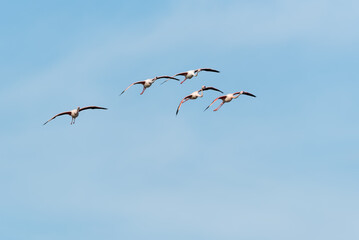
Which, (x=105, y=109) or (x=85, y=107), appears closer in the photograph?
(x=105, y=109)

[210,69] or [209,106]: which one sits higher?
[210,69]

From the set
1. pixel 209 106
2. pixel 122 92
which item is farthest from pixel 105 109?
pixel 209 106

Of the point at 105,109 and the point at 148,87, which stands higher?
the point at 148,87

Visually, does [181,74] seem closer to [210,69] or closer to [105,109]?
[210,69]

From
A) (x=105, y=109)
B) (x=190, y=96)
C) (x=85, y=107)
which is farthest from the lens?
(x=190, y=96)

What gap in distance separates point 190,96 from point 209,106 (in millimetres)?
12529

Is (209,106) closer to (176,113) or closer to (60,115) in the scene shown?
(176,113)

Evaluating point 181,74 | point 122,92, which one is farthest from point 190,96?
point 122,92

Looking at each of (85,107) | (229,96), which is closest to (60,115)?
(85,107)

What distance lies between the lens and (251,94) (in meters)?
134

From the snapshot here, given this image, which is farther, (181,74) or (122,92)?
(181,74)

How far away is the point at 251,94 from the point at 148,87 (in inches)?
669

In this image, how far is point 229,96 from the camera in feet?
443

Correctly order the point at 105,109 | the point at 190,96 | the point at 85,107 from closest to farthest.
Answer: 1. the point at 105,109
2. the point at 85,107
3. the point at 190,96
